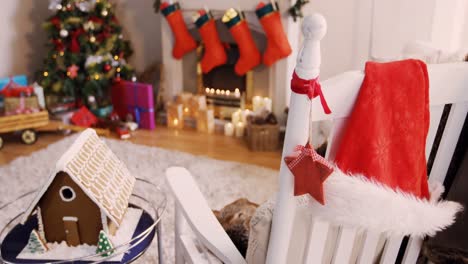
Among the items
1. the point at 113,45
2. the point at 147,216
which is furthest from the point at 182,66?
the point at 147,216

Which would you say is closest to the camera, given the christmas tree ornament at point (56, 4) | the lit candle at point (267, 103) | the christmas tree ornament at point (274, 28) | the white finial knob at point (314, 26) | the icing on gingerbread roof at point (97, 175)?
the white finial knob at point (314, 26)

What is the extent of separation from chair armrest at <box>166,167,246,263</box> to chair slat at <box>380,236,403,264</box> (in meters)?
0.34

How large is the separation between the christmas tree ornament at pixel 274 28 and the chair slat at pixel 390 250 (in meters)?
2.31

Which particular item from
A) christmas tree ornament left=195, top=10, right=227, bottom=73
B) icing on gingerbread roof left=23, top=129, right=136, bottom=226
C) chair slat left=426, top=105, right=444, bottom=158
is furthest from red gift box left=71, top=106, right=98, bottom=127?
chair slat left=426, top=105, right=444, bottom=158

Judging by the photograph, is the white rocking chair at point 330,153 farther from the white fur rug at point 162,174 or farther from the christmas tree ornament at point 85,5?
the christmas tree ornament at point 85,5

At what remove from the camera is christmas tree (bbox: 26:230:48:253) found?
122cm

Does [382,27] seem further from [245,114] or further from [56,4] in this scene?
[56,4]

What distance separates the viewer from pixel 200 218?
3.80 feet

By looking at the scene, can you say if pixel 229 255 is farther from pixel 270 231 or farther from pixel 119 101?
pixel 119 101

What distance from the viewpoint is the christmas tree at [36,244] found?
1222 millimetres

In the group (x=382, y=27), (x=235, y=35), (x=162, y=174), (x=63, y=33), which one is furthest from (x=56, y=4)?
(x=382, y=27)

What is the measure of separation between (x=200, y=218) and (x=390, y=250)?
0.50 meters

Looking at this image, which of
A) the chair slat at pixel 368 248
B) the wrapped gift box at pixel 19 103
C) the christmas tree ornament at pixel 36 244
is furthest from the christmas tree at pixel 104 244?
the wrapped gift box at pixel 19 103

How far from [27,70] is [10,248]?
3.18 m
